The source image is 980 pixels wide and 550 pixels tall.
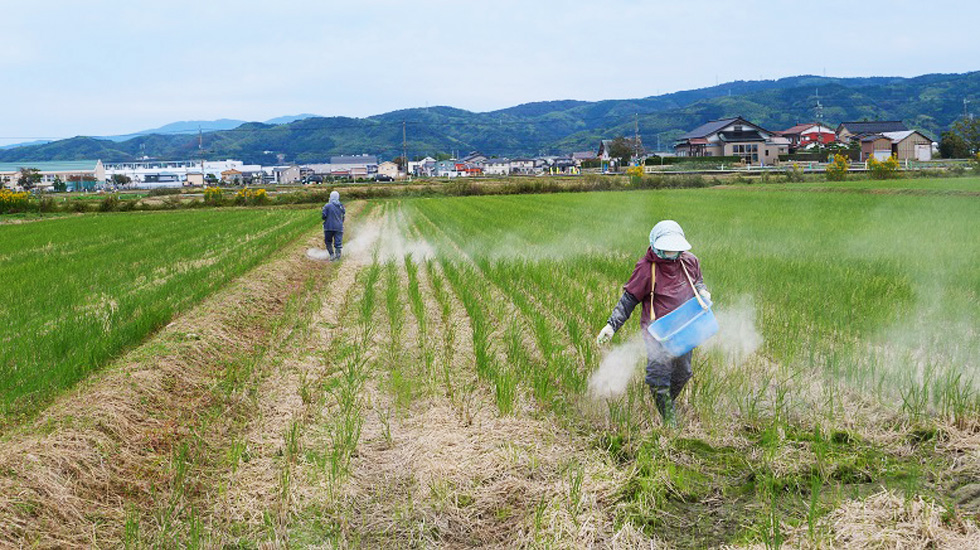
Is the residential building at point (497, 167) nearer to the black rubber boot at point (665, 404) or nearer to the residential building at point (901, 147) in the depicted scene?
the residential building at point (901, 147)

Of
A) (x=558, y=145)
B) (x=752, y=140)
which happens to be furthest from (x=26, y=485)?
(x=558, y=145)

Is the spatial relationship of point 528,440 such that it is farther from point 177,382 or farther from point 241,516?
point 177,382

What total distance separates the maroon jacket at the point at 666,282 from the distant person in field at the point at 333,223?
9.52 metres

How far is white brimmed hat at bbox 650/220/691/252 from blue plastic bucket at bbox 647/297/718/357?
0.41 metres

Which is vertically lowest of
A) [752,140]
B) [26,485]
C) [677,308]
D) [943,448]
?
[943,448]

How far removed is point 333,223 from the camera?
13.9 meters

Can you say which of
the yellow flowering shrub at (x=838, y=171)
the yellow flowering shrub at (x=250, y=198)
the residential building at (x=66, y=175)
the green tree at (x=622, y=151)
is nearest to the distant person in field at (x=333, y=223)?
the yellow flowering shrub at (x=250, y=198)

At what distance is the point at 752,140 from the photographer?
226 ft

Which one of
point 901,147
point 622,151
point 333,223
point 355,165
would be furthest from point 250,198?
point 355,165

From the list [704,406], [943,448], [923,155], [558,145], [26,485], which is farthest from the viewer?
[558,145]

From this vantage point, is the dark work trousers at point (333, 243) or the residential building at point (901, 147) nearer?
the dark work trousers at point (333, 243)

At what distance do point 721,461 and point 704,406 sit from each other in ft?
2.05

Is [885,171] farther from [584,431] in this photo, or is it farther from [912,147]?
[584,431]

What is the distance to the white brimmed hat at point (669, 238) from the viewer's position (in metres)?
4.34
